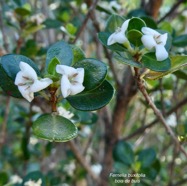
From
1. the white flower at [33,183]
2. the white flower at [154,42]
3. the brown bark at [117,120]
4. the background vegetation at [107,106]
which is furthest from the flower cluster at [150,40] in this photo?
the brown bark at [117,120]

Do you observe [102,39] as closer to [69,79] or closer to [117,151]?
[69,79]

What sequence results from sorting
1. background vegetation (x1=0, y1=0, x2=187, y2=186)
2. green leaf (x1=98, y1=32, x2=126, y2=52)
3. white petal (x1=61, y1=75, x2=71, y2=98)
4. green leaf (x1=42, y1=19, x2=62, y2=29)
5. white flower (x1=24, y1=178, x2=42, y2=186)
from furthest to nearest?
green leaf (x1=42, y1=19, x2=62, y2=29), background vegetation (x1=0, y1=0, x2=187, y2=186), white flower (x1=24, y1=178, x2=42, y2=186), green leaf (x1=98, y1=32, x2=126, y2=52), white petal (x1=61, y1=75, x2=71, y2=98)

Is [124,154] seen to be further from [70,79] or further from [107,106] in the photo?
[70,79]

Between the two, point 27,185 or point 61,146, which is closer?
point 27,185

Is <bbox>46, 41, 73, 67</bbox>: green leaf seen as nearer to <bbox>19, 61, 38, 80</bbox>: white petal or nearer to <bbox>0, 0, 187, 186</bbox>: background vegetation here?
<bbox>19, 61, 38, 80</bbox>: white petal

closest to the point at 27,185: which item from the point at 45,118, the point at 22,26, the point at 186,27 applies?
the point at 45,118

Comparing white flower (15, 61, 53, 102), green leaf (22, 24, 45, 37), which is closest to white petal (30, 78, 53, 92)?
white flower (15, 61, 53, 102)

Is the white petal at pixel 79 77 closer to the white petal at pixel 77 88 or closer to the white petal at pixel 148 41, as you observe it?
the white petal at pixel 77 88
